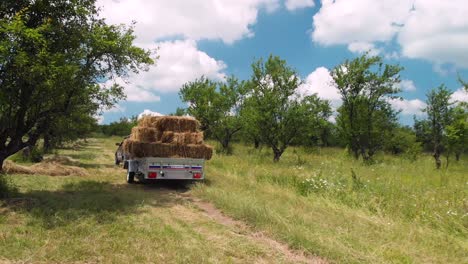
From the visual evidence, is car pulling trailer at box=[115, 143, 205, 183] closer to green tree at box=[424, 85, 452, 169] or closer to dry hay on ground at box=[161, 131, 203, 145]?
dry hay on ground at box=[161, 131, 203, 145]

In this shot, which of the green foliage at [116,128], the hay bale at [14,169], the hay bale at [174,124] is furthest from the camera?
the green foliage at [116,128]

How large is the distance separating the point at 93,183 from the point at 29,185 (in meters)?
2.10

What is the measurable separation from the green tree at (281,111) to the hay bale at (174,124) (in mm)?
9396

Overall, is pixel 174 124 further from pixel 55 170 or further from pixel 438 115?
pixel 438 115

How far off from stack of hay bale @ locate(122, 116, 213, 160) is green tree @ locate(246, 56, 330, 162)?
967cm

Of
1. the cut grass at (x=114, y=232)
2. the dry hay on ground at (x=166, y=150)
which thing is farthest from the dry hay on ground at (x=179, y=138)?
the cut grass at (x=114, y=232)

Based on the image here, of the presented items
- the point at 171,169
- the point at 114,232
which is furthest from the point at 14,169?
the point at 114,232

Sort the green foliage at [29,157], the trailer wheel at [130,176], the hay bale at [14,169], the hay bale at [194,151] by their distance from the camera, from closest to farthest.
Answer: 1. the hay bale at [194,151]
2. the hay bale at [14,169]
3. the trailer wheel at [130,176]
4. the green foliage at [29,157]

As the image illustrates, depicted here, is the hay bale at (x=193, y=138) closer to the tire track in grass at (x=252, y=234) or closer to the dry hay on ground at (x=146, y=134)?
the dry hay on ground at (x=146, y=134)

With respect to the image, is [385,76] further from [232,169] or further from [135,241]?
[135,241]

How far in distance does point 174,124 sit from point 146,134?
126 cm

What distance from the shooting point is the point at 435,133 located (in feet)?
91.7

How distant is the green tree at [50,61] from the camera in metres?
7.88

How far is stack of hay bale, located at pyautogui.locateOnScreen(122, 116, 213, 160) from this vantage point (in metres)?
12.8
